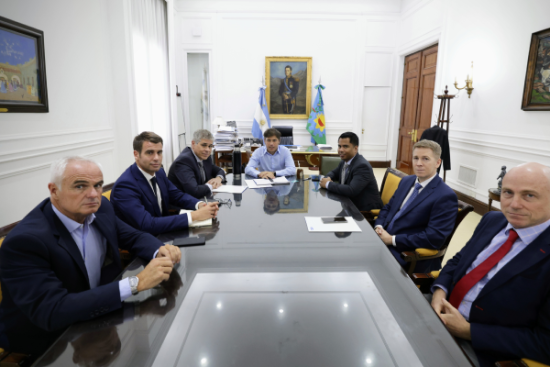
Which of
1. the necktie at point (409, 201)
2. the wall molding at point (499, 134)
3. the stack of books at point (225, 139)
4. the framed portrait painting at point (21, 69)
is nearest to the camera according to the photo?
the necktie at point (409, 201)

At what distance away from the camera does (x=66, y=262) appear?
118 cm

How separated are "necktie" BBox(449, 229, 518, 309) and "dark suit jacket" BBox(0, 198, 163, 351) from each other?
1362 mm

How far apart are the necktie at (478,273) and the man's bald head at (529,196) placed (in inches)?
3.1

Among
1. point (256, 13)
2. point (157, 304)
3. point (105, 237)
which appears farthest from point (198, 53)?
point (157, 304)

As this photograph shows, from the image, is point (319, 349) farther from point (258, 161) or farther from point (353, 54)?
point (353, 54)

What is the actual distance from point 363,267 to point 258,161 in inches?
107

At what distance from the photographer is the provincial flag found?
7137 millimetres

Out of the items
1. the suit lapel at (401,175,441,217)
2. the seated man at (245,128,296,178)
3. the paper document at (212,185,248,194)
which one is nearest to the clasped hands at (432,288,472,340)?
the suit lapel at (401,175,441,217)

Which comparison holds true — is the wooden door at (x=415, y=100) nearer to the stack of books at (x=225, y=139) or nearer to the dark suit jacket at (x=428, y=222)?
the stack of books at (x=225, y=139)

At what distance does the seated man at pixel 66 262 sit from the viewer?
1019 mm

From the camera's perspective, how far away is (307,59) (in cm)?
717

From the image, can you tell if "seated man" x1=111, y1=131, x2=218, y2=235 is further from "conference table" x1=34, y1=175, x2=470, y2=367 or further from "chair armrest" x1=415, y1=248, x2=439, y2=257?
"chair armrest" x1=415, y1=248, x2=439, y2=257

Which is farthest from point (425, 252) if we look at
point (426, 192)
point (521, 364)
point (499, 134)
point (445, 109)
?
point (445, 109)

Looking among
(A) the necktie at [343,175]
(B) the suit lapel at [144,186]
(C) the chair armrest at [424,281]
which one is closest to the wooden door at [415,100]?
(A) the necktie at [343,175]
